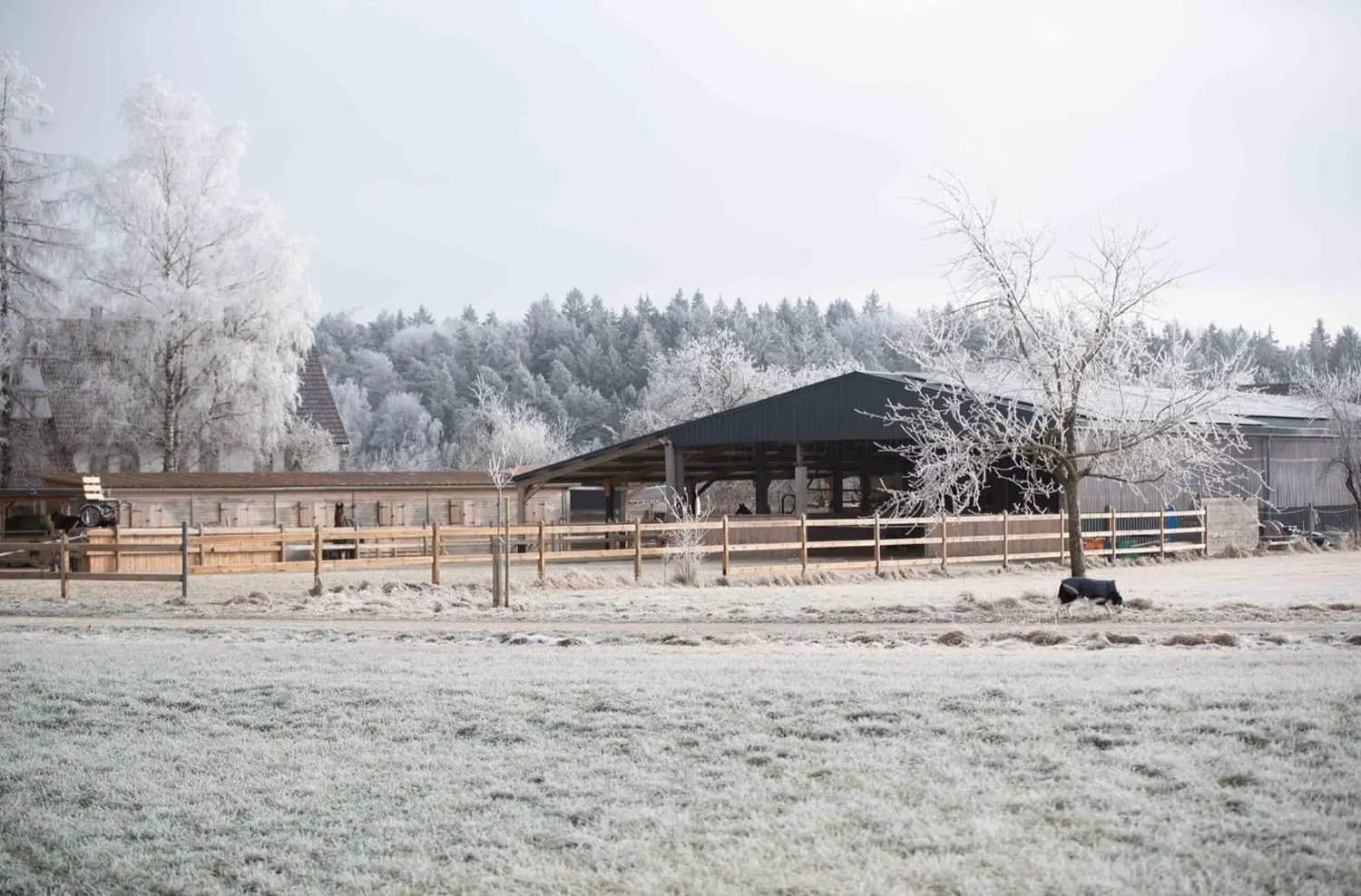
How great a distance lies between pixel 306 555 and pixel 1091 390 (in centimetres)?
2087

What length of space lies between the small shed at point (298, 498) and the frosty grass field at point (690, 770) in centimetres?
2112

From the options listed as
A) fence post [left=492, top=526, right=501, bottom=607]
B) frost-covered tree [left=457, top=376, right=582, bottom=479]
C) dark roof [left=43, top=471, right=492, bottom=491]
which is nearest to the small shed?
dark roof [left=43, top=471, right=492, bottom=491]

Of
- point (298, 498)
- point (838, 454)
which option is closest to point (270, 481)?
point (298, 498)

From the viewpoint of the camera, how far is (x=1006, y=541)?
27031 mm

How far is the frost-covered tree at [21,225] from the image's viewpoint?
40.3m

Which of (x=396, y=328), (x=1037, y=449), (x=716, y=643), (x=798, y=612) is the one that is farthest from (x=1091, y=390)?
(x=396, y=328)

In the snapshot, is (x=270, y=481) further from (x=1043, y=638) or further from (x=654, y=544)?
(x=1043, y=638)

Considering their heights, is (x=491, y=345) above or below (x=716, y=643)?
above

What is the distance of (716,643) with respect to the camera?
47.9ft

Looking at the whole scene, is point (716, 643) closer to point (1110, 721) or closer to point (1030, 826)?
point (1110, 721)

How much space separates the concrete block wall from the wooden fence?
30 cm

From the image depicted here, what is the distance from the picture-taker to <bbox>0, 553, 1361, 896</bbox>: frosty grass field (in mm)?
6070

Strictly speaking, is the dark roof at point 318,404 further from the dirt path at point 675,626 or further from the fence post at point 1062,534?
the dirt path at point 675,626

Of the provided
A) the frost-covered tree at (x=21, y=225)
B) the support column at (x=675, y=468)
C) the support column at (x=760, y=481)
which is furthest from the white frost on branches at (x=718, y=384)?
the frost-covered tree at (x=21, y=225)
